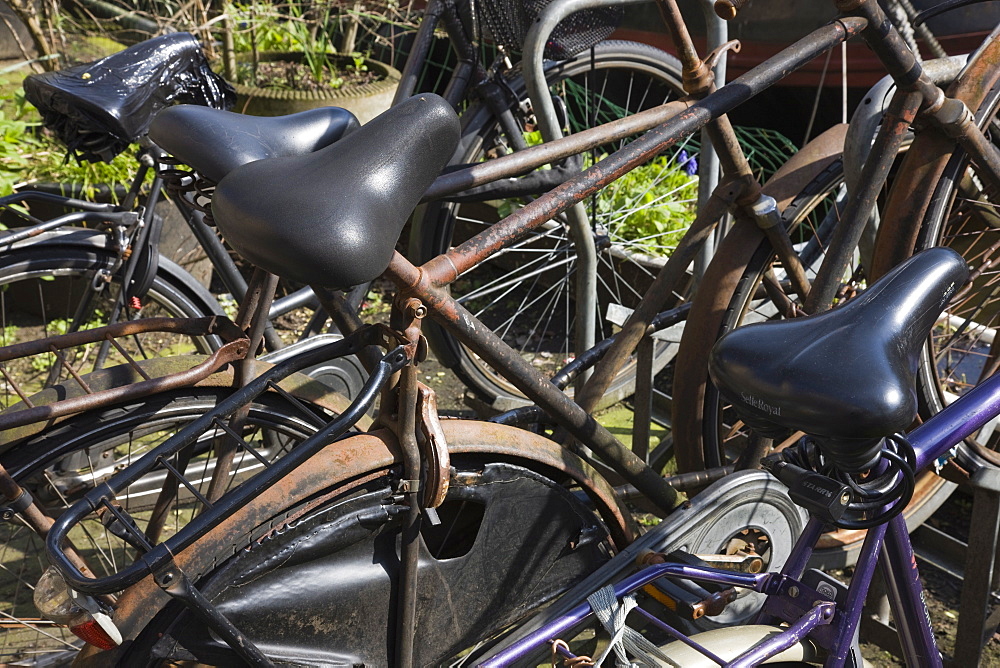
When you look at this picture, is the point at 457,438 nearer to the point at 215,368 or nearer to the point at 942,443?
the point at 215,368

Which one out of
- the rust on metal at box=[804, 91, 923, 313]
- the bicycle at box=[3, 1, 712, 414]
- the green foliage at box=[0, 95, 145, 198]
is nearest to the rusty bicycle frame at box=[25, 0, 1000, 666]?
the rust on metal at box=[804, 91, 923, 313]

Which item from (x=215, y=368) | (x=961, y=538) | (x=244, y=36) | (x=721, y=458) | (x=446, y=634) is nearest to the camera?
(x=446, y=634)

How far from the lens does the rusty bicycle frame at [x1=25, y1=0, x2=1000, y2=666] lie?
149 cm

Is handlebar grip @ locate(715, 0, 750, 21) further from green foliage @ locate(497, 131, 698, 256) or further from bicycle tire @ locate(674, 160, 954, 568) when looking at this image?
green foliage @ locate(497, 131, 698, 256)

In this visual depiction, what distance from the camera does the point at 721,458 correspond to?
2.37 meters

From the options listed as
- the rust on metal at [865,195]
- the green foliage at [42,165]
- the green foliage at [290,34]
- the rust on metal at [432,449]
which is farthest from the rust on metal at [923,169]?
the green foliage at [290,34]

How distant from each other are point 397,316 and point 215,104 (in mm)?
1459

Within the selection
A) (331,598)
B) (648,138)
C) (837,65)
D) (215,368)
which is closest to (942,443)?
(648,138)

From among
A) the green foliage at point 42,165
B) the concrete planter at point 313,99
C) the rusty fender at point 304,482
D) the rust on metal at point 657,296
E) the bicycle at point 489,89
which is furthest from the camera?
the concrete planter at point 313,99

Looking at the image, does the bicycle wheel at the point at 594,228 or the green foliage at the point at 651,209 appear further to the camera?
the green foliage at the point at 651,209

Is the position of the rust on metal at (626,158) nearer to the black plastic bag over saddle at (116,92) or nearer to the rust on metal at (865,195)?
the rust on metal at (865,195)

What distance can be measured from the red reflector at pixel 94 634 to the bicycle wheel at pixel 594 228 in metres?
1.70

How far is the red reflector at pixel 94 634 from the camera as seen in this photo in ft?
4.43

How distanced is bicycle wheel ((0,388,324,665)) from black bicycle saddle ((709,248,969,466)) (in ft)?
3.70
